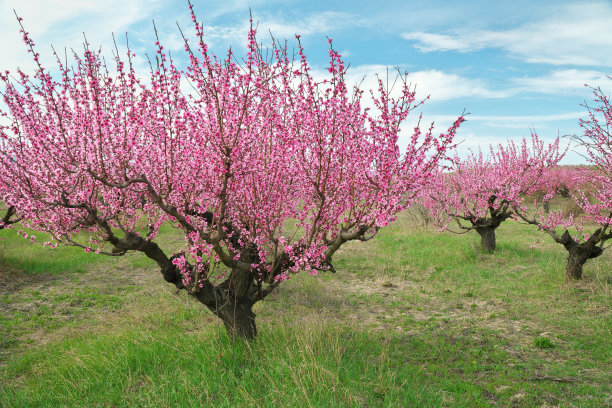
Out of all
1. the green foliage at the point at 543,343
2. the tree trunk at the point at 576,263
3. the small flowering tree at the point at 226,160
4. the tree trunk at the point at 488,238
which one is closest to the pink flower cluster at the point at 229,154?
the small flowering tree at the point at 226,160

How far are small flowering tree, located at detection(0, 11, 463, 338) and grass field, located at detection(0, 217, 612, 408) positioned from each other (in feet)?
4.50

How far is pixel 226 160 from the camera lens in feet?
16.3

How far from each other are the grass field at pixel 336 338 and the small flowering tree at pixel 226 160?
4.50 feet

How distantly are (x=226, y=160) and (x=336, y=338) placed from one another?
3.54 meters

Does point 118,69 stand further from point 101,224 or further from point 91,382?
point 91,382

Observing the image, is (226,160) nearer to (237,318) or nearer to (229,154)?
(229,154)

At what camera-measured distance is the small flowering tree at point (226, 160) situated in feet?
17.5

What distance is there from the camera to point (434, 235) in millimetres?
18984

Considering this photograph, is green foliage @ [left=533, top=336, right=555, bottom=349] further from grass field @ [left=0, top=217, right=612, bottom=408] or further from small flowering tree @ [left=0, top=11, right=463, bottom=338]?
small flowering tree @ [left=0, top=11, right=463, bottom=338]

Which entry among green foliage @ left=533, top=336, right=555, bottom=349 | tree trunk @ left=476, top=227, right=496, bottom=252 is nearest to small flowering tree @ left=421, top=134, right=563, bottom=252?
tree trunk @ left=476, top=227, right=496, bottom=252

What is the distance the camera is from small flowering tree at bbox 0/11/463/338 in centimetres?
532

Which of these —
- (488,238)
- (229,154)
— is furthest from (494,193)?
(229,154)

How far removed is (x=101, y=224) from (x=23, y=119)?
2380 mm

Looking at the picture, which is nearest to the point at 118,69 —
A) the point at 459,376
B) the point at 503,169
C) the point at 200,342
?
the point at 200,342
